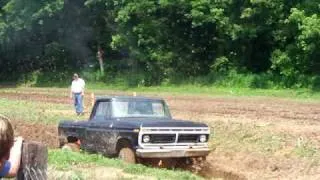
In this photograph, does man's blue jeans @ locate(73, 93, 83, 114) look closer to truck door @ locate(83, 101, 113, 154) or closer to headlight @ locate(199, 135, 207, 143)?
truck door @ locate(83, 101, 113, 154)

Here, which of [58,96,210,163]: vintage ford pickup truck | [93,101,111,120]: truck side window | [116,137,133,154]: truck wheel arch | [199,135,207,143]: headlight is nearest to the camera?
[58,96,210,163]: vintage ford pickup truck

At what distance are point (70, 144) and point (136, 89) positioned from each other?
2736 cm

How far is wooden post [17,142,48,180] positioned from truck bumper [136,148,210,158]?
812 centimetres

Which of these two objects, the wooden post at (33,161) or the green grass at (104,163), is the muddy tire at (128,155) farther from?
the wooden post at (33,161)

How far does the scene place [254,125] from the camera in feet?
60.7

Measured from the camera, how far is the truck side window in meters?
15.2

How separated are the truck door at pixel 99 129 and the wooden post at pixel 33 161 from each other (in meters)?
8.85

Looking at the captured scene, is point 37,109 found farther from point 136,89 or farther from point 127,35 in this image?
point 127,35

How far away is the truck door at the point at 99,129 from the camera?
14672 millimetres

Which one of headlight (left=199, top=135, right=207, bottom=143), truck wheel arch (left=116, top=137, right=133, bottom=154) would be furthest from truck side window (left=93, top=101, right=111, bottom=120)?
headlight (left=199, top=135, right=207, bottom=143)

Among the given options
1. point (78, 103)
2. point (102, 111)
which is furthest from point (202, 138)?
point (78, 103)

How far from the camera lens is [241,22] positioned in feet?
138

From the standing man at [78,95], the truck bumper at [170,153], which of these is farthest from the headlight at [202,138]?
the standing man at [78,95]

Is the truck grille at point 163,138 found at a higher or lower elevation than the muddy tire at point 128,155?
higher
